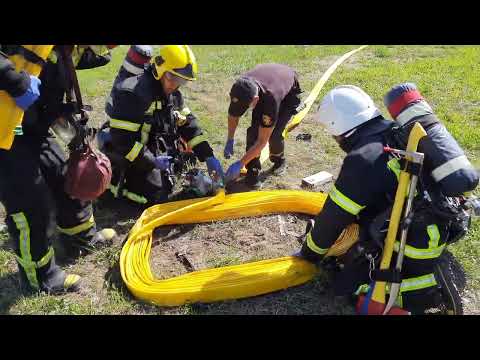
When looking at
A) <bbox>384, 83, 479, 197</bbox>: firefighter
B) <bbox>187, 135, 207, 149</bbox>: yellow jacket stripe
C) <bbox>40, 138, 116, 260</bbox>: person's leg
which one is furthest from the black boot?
<bbox>384, 83, 479, 197</bbox>: firefighter

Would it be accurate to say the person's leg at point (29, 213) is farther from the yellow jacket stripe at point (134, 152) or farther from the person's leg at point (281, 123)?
the person's leg at point (281, 123)

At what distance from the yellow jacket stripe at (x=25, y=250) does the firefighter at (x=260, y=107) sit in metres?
2.42

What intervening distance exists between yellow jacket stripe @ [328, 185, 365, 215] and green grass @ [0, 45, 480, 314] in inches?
38.9

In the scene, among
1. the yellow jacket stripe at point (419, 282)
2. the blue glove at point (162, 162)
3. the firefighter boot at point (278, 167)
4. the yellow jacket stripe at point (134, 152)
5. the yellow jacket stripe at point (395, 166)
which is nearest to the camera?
the yellow jacket stripe at point (395, 166)

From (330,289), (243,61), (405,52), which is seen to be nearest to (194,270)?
(330,289)

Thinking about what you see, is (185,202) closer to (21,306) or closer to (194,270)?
(194,270)

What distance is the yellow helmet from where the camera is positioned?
470 cm

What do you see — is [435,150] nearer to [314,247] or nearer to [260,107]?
[314,247]

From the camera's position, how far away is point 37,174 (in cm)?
379

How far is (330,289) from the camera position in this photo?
4.25 meters

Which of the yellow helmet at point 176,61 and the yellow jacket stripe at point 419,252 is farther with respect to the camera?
the yellow helmet at point 176,61

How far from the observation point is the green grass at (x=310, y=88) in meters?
4.15

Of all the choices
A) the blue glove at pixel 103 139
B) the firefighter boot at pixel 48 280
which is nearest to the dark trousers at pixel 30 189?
the firefighter boot at pixel 48 280

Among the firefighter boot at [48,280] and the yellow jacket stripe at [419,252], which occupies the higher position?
the yellow jacket stripe at [419,252]
